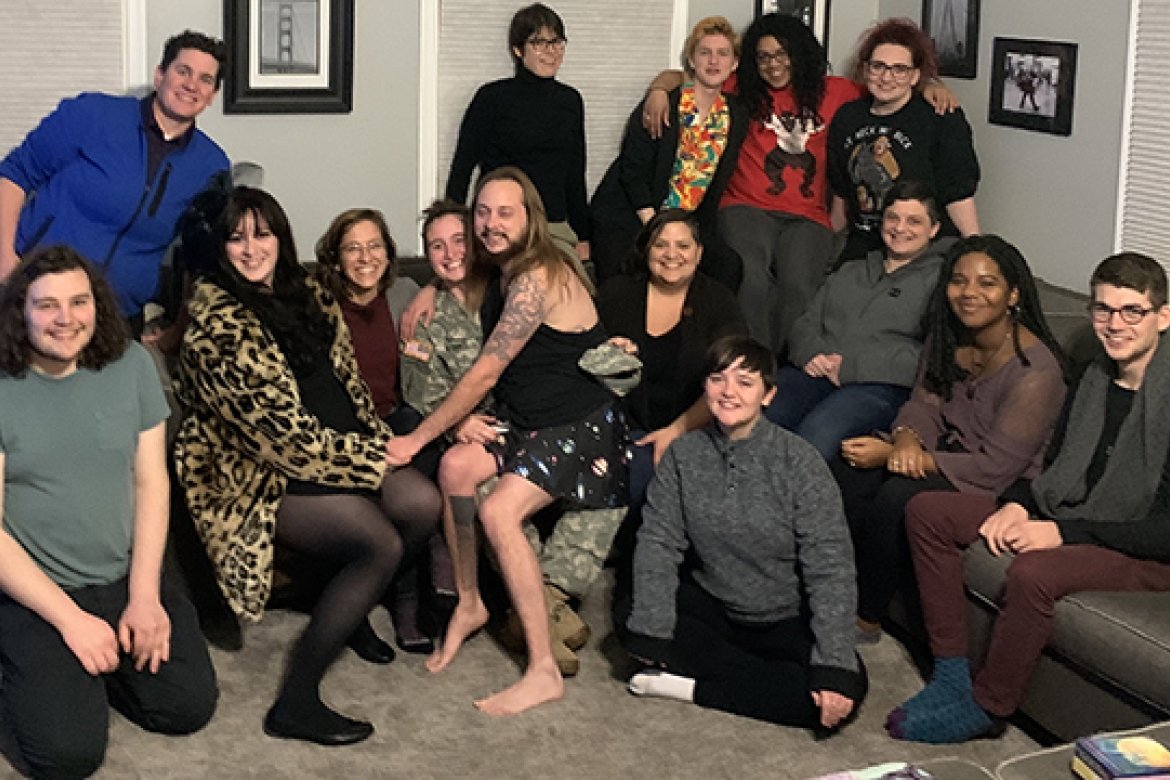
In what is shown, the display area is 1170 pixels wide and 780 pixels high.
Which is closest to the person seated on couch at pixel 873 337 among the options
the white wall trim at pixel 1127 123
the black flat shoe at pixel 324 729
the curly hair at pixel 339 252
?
the white wall trim at pixel 1127 123

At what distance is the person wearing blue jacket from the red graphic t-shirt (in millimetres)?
1819

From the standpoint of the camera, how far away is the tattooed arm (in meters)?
4.13

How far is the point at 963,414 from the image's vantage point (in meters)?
4.25

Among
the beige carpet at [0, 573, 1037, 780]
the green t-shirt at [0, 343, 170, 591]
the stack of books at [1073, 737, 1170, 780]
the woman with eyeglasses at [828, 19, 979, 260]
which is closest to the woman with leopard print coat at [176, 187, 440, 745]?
the beige carpet at [0, 573, 1037, 780]

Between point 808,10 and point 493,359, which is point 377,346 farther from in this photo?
point 808,10

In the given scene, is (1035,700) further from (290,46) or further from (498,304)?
(290,46)

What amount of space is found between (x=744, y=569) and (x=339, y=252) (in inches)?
53.4

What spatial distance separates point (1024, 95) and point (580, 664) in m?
2.46

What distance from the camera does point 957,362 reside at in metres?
4.30

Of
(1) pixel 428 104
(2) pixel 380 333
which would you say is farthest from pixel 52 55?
(2) pixel 380 333

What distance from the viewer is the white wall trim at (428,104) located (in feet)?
18.0

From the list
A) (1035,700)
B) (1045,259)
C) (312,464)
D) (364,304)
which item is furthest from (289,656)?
(1045,259)

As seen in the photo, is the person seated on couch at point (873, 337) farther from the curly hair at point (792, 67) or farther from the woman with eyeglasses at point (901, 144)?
the curly hair at point (792, 67)

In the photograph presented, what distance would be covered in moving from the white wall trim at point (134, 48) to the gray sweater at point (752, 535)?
86.2 inches
